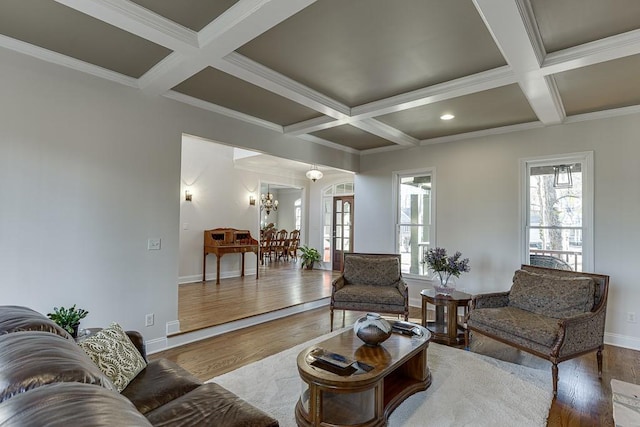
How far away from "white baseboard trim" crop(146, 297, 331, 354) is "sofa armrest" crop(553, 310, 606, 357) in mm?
3202

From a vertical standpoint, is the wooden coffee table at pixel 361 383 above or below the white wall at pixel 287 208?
below

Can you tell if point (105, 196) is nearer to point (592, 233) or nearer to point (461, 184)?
point (461, 184)

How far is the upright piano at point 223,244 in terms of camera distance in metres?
6.72

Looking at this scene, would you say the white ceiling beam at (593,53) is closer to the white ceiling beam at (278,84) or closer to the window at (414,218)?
the white ceiling beam at (278,84)

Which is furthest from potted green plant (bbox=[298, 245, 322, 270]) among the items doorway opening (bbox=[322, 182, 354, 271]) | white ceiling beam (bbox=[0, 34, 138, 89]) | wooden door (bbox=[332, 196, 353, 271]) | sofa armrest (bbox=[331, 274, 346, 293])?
white ceiling beam (bbox=[0, 34, 138, 89])

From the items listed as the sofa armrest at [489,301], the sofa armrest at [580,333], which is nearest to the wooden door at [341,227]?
the sofa armrest at [489,301]

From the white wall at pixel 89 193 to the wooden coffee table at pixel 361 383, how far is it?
2034 millimetres

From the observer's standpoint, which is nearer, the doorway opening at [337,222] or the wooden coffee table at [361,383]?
the wooden coffee table at [361,383]

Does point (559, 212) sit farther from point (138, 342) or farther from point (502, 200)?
point (138, 342)

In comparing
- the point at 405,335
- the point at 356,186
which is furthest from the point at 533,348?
the point at 356,186

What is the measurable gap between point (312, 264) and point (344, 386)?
23.5 ft

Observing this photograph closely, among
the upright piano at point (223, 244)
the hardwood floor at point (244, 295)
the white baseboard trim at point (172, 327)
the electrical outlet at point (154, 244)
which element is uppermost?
the electrical outlet at point (154, 244)

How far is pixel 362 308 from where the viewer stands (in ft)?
13.1

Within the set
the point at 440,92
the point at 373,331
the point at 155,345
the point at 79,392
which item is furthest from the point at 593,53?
the point at 155,345
